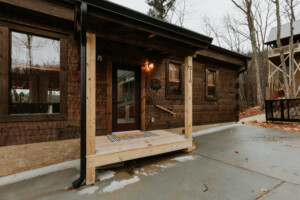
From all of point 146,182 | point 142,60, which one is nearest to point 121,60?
point 142,60

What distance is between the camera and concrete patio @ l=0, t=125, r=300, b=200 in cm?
201

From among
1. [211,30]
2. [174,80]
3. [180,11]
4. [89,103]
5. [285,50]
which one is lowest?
[89,103]

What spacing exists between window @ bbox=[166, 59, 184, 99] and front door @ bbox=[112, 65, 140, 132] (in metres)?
1.16

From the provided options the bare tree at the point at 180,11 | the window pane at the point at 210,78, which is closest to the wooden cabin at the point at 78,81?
the window pane at the point at 210,78

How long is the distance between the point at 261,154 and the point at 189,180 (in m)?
2.26

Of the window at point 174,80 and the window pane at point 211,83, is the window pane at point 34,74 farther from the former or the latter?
the window pane at point 211,83

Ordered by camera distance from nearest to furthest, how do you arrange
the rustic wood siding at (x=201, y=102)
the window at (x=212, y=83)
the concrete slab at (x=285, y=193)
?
the concrete slab at (x=285, y=193), the rustic wood siding at (x=201, y=102), the window at (x=212, y=83)

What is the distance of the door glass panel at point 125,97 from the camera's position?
13.8 ft

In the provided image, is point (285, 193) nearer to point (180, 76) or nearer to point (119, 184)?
point (119, 184)

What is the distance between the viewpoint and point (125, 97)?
432 cm

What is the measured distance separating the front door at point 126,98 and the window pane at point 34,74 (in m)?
1.45

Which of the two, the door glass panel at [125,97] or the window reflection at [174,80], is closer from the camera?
the door glass panel at [125,97]

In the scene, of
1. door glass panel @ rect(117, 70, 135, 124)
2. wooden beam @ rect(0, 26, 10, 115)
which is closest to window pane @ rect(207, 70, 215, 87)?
door glass panel @ rect(117, 70, 135, 124)

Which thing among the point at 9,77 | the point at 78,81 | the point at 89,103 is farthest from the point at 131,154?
the point at 9,77
